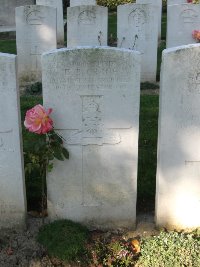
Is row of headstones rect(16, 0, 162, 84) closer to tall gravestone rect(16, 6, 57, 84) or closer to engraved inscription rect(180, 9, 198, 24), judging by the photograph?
tall gravestone rect(16, 6, 57, 84)

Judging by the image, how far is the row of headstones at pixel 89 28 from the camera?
8.78 meters

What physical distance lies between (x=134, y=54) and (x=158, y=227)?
1.59 m

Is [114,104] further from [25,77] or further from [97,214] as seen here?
[25,77]

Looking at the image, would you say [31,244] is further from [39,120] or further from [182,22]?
[182,22]

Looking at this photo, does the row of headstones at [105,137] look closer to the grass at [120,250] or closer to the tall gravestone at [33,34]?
the grass at [120,250]

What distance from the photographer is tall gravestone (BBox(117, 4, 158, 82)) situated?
8797 millimetres

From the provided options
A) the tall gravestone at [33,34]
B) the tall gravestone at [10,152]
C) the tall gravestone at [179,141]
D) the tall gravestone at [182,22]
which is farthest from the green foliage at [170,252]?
the tall gravestone at [182,22]

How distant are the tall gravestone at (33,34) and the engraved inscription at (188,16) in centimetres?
254

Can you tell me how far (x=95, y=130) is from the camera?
4.02m

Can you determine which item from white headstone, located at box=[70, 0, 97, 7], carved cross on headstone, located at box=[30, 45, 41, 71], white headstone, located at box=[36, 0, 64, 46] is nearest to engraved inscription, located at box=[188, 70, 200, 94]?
carved cross on headstone, located at box=[30, 45, 41, 71]

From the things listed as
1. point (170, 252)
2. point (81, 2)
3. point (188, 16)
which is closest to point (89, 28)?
point (188, 16)

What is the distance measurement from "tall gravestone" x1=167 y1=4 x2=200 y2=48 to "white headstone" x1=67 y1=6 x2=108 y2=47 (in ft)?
4.56

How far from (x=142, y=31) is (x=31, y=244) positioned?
5.90 m

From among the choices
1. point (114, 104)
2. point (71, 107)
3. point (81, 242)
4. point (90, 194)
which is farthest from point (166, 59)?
point (81, 242)
